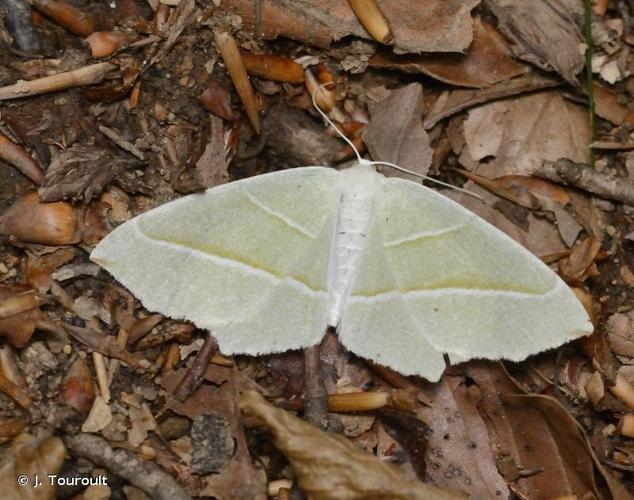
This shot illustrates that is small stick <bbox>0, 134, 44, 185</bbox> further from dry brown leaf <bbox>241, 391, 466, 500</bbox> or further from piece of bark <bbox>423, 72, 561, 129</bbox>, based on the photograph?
piece of bark <bbox>423, 72, 561, 129</bbox>

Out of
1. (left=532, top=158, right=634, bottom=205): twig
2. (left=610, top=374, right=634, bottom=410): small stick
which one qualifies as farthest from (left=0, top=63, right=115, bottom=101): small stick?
(left=610, top=374, right=634, bottom=410): small stick

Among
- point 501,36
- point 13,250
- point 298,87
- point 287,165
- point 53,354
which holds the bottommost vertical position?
point 53,354

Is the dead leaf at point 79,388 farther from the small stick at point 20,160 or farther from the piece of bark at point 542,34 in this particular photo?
the piece of bark at point 542,34

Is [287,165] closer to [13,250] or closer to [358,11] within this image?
[358,11]

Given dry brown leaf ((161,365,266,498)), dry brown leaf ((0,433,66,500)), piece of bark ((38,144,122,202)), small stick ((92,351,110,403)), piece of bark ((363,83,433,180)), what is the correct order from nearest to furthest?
dry brown leaf ((0,433,66,500)) < dry brown leaf ((161,365,266,498)) < small stick ((92,351,110,403)) < piece of bark ((38,144,122,202)) < piece of bark ((363,83,433,180))

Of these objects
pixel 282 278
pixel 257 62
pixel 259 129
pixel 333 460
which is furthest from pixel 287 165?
pixel 333 460
